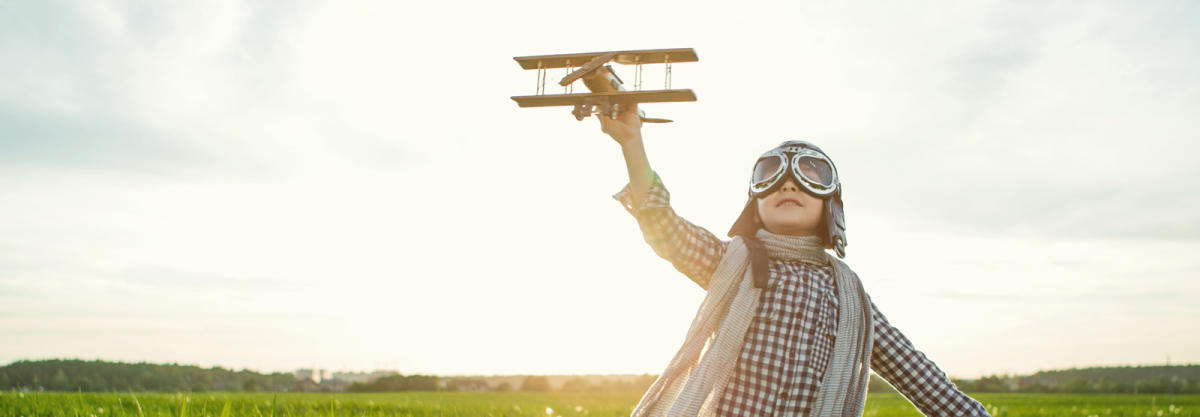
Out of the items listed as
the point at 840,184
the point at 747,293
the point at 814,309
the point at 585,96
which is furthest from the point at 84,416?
the point at 840,184

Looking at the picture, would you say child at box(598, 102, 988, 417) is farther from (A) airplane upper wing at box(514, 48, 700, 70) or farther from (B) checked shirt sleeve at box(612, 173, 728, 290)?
(A) airplane upper wing at box(514, 48, 700, 70)

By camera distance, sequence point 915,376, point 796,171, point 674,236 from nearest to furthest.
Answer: point 674,236 → point 796,171 → point 915,376

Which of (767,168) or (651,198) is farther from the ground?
(767,168)

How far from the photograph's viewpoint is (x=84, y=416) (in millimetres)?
4922

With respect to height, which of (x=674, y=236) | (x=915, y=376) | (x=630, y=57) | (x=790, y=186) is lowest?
(x=915, y=376)

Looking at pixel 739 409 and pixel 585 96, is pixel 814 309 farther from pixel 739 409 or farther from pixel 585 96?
pixel 585 96

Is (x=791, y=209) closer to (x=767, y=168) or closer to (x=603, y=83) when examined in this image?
(x=767, y=168)

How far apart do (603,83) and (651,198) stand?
573 mm

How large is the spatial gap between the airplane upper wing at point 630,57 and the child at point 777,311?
29 cm

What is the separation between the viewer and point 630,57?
3924mm

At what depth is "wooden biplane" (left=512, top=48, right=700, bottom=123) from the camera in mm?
3725

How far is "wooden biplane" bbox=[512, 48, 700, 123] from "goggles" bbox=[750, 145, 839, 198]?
664 millimetres

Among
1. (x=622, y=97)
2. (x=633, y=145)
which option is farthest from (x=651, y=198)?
(x=622, y=97)

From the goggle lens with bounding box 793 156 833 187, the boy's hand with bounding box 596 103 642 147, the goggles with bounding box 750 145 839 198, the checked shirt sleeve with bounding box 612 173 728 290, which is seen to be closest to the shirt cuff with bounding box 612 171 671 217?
the checked shirt sleeve with bounding box 612 173 728 290
